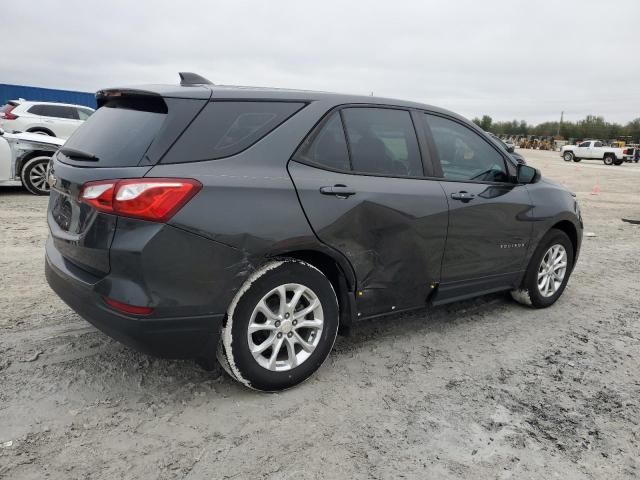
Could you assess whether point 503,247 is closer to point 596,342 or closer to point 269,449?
point 596,342

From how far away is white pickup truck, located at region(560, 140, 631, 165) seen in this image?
3750 cm

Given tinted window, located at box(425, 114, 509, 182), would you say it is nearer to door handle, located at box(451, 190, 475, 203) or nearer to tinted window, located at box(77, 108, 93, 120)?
door handle, located at box(451, 190, 475, 203)

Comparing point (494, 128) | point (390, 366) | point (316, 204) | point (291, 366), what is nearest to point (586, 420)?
point (390, 366)

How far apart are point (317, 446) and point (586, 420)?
1479 mm

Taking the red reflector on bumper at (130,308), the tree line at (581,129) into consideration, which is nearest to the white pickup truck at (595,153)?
the tree line at (581,129)

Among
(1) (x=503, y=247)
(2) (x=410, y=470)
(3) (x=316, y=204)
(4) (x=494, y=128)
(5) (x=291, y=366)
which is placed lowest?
(2) (x=410, y=470)

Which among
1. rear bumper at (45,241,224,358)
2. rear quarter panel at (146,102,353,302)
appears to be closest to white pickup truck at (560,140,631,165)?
rear quarter panel at (146,102,353,302)

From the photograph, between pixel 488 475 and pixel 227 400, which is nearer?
pixel 488 475

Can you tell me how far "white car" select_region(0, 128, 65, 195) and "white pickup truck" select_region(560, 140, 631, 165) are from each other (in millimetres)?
38813

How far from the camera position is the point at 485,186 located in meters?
3.88

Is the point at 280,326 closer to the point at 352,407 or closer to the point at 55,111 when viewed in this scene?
the point at 352,407

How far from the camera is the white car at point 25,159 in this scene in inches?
337

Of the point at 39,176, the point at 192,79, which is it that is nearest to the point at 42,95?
the point at 39,176

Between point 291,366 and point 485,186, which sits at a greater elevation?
point 485,186
